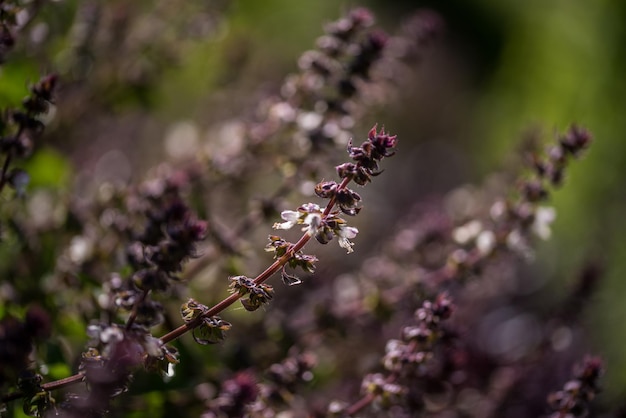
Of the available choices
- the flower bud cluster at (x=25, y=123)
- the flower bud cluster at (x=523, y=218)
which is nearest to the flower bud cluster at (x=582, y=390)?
the flower bud cluster at (x=523, y=218)

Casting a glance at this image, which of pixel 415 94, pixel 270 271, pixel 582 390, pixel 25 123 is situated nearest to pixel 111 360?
pixel 270 271

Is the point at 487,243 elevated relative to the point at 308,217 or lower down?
elevated

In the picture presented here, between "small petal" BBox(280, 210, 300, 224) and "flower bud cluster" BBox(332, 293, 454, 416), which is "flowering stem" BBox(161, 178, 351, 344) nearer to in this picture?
"small petal" BBox(280, 210, 300, 224)

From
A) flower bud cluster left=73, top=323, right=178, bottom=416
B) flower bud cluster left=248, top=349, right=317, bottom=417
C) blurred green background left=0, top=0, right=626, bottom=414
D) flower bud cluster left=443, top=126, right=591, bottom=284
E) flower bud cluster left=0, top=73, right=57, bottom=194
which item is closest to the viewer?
flower bud cluster left=73, top=323, right=178, bottom=416

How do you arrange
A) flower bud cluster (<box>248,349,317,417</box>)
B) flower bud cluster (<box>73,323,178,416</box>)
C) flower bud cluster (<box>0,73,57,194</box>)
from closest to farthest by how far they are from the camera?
flower bud cluster (<box>73,323,178,416</box>)
flower bud cluster (<box>0,73,57,194</box>)
flower bud cluster (<box>248,349,317,417</box>)

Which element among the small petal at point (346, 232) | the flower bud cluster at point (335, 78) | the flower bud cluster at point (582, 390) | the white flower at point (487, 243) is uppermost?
the flower bud cluster at point (335, 78)

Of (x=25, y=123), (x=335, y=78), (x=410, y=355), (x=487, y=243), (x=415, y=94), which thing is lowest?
(x=410, y=355)

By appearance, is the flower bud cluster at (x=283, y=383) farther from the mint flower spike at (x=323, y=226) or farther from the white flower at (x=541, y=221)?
the white flower at (x=541, y=221)

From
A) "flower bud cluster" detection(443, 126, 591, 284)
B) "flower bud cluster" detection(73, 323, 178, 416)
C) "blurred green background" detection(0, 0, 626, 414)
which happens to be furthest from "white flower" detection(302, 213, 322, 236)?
"blurred green background" detection(0, 0, 626, 414)

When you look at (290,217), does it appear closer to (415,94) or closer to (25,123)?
(25,123)
